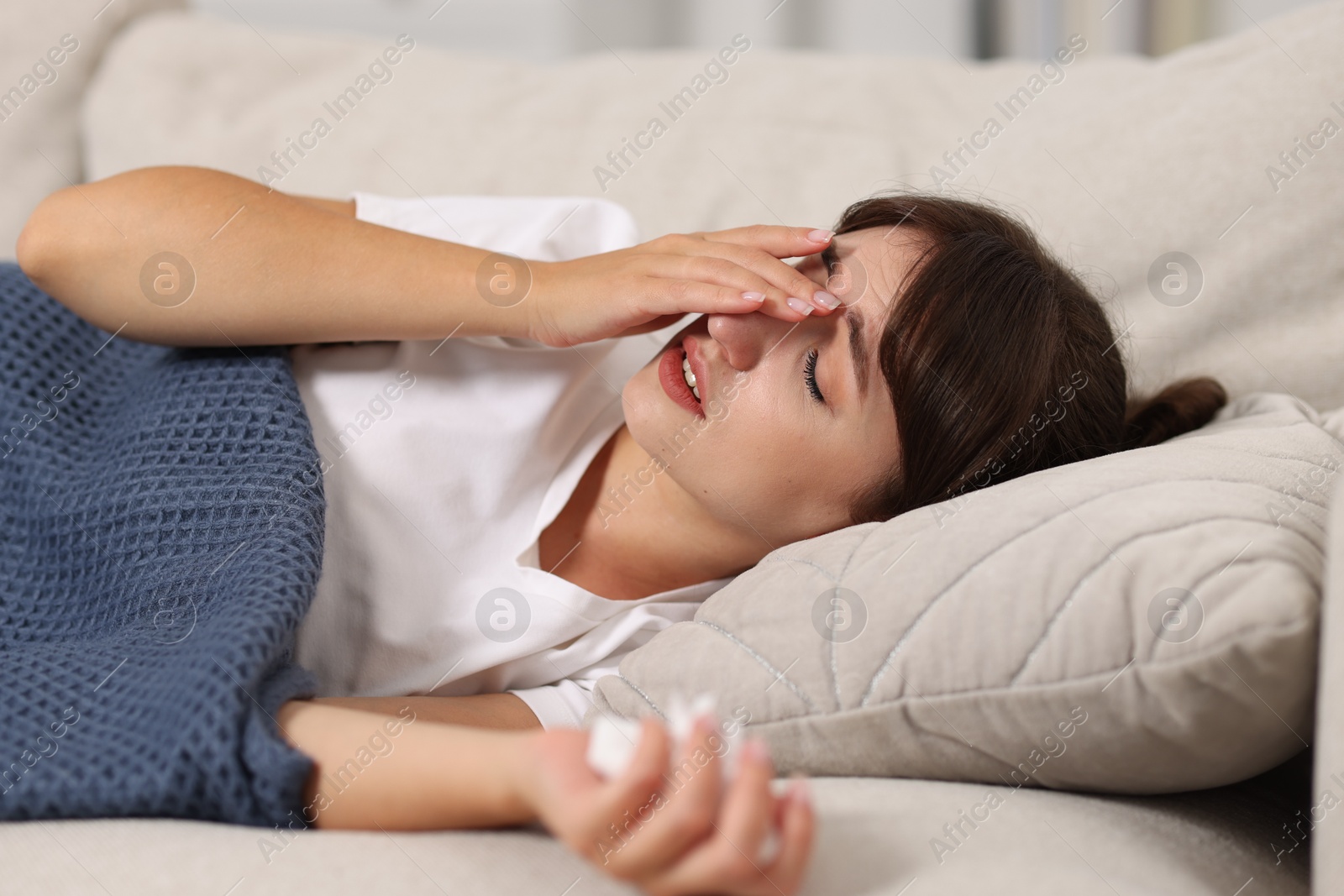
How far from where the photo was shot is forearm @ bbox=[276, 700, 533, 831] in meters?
0.61

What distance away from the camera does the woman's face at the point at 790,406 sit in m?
0.93

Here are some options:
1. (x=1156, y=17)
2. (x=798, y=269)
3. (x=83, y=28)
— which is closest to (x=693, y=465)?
(x=798, y=269)

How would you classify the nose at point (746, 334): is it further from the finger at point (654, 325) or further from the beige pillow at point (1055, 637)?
the beige pillow at point (1055, 637)

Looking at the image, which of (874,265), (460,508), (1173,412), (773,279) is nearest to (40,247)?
(460,508)

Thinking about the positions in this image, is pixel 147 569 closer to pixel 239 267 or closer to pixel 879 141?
pixel 239 267

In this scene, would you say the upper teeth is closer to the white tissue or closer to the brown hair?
the brown hair

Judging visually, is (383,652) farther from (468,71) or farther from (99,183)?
(468,71)

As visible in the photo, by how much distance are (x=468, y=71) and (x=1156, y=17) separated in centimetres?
154

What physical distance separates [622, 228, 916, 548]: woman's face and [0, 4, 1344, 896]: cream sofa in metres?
0.33

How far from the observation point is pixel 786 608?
2.46 feet

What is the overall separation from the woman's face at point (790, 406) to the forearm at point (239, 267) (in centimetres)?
20

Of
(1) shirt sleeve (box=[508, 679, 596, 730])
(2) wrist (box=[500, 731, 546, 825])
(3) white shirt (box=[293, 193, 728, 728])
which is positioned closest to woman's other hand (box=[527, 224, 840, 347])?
(3) white shirt (box=[293, 193, 728, 728])

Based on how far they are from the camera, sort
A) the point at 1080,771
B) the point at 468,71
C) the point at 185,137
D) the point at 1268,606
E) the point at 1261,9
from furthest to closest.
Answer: the point at 1261,9, the point at 468,71, the point at 185,137, the point at 1080,771, the point at 1268,606

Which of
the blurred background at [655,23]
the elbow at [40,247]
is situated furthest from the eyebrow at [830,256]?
the blurred background at [655,23]
